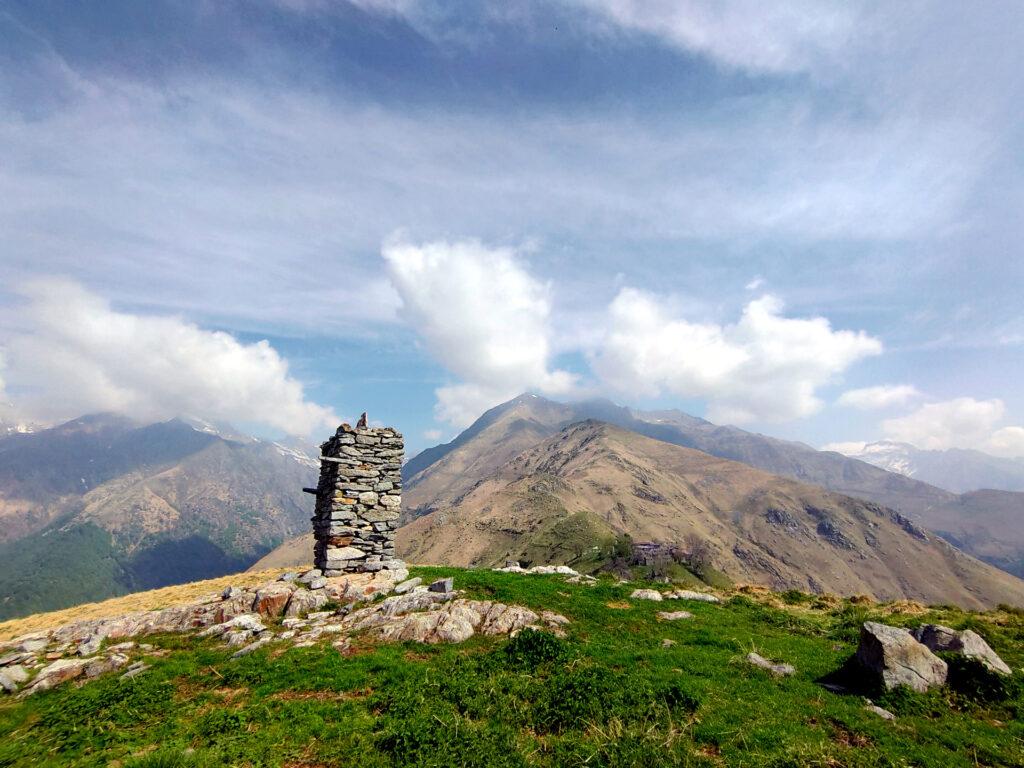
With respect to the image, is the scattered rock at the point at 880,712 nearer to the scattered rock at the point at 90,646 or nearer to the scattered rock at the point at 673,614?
the scattered rock at the point at 673,614

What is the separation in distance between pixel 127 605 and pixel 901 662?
1260 inches

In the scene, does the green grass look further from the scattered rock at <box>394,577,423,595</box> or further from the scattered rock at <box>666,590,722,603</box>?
the scattered rock at <box>666,590,722,603</box>

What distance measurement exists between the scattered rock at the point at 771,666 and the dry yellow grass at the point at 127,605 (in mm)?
21764

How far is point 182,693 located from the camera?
1323cm

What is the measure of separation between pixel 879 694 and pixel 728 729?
213 inches

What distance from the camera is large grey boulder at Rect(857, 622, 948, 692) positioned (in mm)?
13398

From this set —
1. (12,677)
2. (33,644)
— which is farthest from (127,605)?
(12,677)

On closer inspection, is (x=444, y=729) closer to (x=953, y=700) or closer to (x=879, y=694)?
(x=879, y=694)

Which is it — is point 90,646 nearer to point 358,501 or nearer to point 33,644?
point 33,644

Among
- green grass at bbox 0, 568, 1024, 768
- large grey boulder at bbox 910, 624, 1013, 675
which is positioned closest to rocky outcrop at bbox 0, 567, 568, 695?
green grass at bbox 0, 568, 1024, 768

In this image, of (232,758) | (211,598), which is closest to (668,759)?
(232,758)

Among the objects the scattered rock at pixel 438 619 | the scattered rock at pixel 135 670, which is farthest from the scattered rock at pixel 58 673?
the scattered rock at pixel 438 619

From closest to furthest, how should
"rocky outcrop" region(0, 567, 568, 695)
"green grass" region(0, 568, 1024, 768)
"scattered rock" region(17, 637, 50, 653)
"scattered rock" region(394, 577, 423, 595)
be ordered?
"green grass" region(0, 568, 1024, 768) < "rocky outcrop" region(0, 567, 568, 695) < "scattered rock" region(17, 637, 50, 653) < "scattered rock" region(394, 577, 423, 595)

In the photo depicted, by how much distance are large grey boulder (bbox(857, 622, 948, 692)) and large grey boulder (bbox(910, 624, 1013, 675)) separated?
134 centimetres
